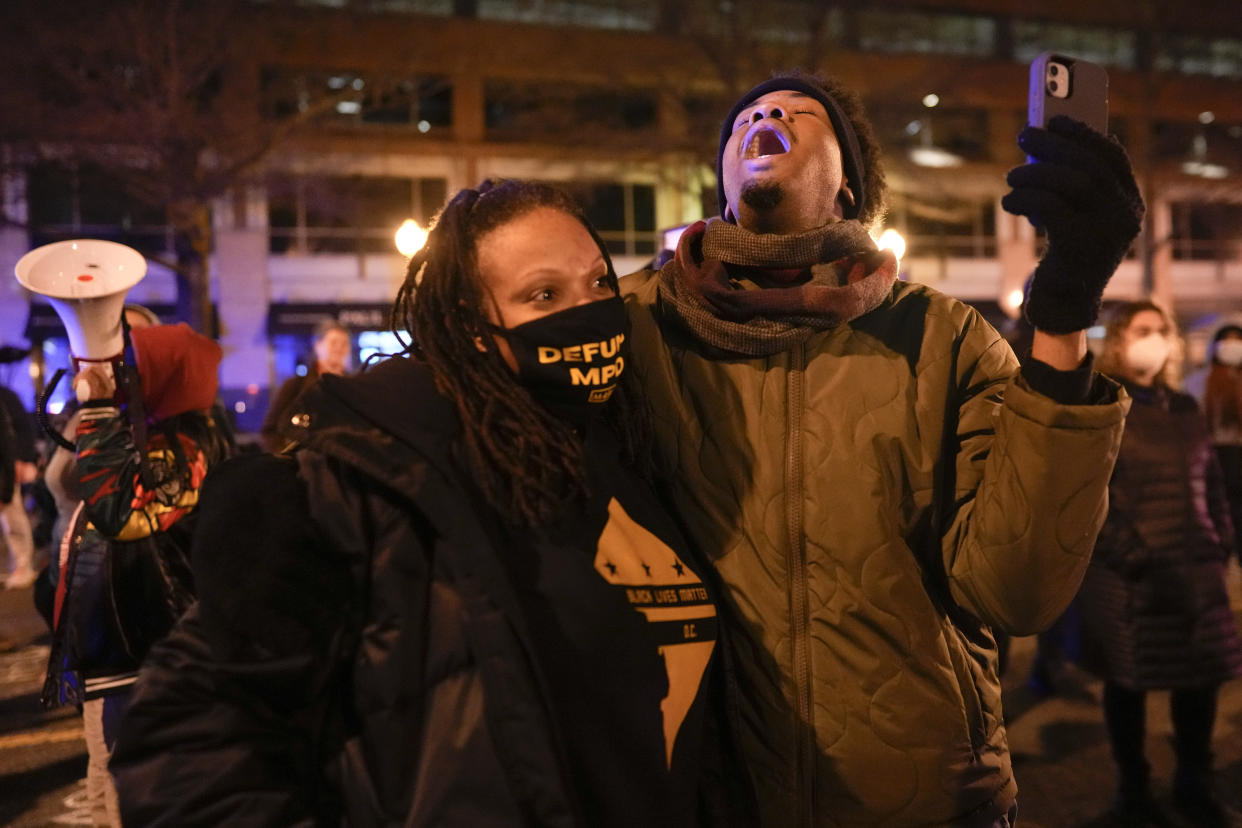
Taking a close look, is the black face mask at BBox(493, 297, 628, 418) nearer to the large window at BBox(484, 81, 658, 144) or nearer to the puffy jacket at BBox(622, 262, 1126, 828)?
the puffy jacket at BBox(622, 262, 1126, 828)

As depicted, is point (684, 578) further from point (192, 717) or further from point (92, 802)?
point (92, 802)

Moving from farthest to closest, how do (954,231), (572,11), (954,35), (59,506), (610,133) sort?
(954,35) → (954,231) → (572,11) → (610,133) → (59,506)

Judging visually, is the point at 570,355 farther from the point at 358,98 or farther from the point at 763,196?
the point at 358,98

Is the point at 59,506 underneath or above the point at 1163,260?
underneath

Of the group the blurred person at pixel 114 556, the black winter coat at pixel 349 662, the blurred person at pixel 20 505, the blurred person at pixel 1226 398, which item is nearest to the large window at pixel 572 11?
the blurred person at pixel 20 505

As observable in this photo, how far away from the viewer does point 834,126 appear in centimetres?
195

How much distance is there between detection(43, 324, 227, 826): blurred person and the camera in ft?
10.7

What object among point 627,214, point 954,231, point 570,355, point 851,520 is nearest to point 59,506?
point 570,355

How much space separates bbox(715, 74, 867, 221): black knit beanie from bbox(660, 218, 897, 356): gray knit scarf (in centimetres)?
22

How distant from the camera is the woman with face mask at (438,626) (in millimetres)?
1318

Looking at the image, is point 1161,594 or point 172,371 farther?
point 1161,594

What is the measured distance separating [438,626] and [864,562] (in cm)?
72

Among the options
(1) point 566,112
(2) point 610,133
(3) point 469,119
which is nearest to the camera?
(2) point 610,133

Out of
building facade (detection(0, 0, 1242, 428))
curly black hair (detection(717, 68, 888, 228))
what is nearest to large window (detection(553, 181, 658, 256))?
building facade (detection(0, 0, 1242, 428))
